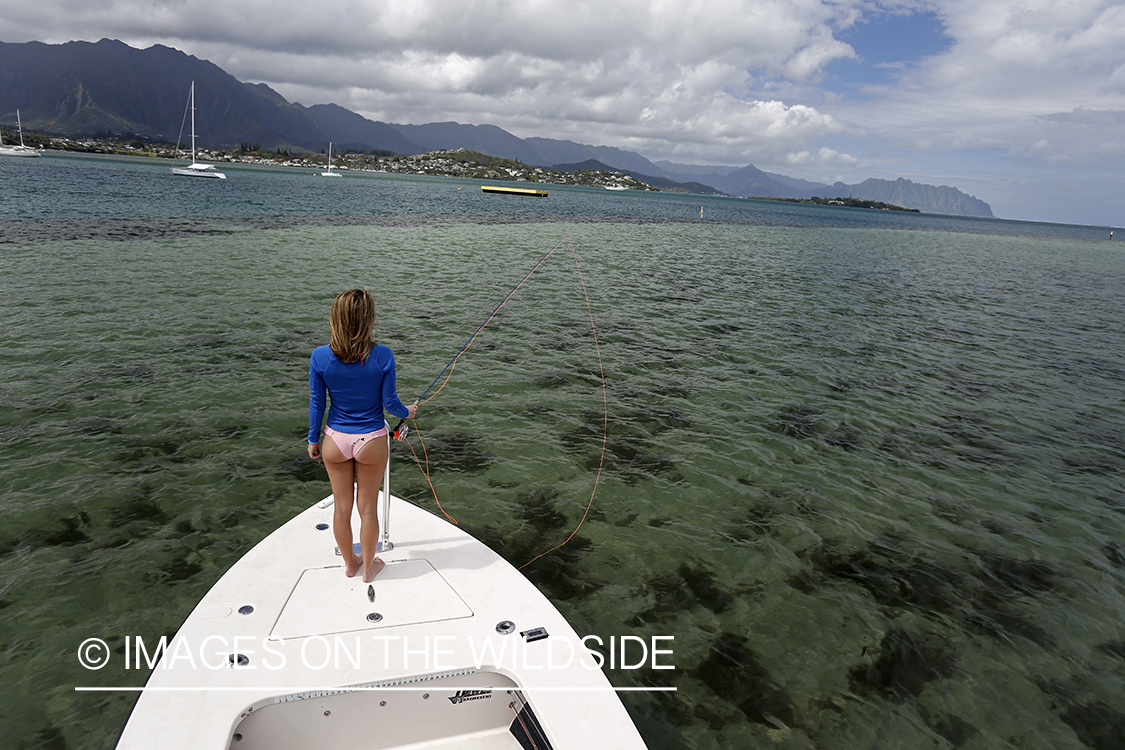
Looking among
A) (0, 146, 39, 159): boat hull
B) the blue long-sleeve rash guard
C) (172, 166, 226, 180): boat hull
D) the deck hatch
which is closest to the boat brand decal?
the deck hatch

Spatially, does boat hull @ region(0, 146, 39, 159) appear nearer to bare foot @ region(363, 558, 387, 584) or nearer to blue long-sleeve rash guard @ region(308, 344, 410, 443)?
blue long-sleeve rash guard @ region(308, 344, 410, 443)

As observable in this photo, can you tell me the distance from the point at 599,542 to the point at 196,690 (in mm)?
5265

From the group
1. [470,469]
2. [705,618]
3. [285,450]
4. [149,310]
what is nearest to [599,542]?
[705,618]

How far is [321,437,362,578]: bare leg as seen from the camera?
5141 millimetres

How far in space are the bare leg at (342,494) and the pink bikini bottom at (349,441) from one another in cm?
4

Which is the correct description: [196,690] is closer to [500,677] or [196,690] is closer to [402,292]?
[500,677]

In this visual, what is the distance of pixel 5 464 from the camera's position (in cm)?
873

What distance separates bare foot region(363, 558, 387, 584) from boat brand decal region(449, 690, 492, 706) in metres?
1.46

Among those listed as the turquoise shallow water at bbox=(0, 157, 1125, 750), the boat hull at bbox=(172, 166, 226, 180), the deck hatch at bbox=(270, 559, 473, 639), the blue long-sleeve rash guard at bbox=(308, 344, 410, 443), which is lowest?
the turquoise shallow water at bbox=(0, 157, 1125, 750)

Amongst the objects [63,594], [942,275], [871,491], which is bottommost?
[63,594]

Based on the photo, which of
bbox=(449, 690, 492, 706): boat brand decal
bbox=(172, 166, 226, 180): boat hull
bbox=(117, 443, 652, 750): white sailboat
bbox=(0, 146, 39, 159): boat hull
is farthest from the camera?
bbox=(0, 146, 39, 159): boat hull

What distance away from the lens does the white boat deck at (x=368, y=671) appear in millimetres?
3852

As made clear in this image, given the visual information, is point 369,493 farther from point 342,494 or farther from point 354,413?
point 354,413

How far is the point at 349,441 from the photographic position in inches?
202
